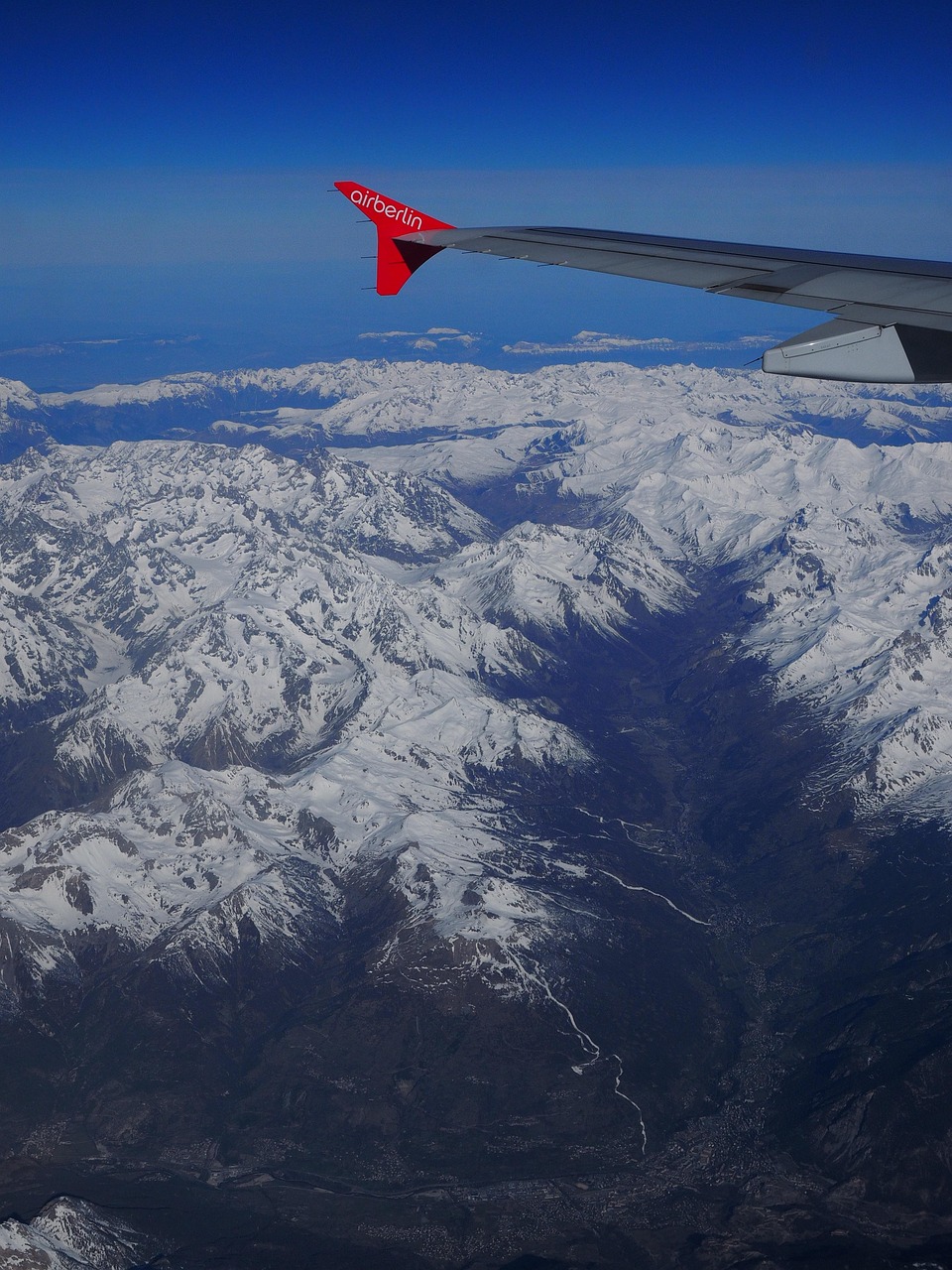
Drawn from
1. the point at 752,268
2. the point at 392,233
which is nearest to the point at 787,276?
the point at 752,268

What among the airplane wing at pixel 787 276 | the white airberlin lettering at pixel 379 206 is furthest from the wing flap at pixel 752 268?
the white airberlin lettering at pixel 379 206

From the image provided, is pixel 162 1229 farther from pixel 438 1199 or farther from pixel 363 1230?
pixel 438 1199

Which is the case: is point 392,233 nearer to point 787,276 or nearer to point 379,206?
point 379,206

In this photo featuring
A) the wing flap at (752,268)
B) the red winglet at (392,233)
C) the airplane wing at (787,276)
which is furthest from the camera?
the red winglet at (392,233)

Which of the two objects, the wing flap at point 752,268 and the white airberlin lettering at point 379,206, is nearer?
the wing flap at point 752,268

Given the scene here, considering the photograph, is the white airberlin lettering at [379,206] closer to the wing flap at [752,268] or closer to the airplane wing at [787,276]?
the airplane wing at [787,276]

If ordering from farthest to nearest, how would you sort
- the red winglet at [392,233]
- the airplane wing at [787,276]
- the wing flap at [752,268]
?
the red winglet at [392,233]
the wing flap at [752,268]
the airplane wing at [787,276]

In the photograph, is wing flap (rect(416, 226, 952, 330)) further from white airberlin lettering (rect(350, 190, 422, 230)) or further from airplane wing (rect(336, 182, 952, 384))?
white airberlin lettering (rect(350, 190, 422, 230))

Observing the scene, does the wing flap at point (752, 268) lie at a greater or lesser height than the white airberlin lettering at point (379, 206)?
lesser
